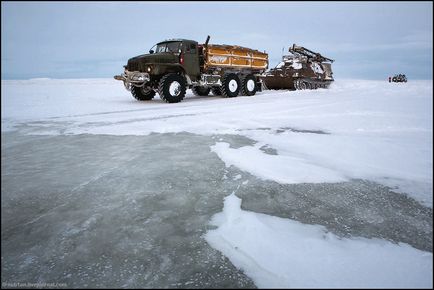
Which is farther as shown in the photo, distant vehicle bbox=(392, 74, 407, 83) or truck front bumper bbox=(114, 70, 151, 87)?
distant vehicle bbox=(392, 74, 407, 83)

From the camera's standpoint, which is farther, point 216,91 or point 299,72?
point 299,72

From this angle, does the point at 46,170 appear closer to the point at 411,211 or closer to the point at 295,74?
the point at 411,211

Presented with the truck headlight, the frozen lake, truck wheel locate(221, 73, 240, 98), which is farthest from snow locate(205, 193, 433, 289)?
truck wheel locate(221, 73, 240, 98)

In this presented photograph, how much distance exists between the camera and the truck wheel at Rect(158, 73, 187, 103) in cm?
1131

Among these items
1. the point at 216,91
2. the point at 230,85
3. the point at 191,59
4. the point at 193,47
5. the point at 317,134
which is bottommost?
the point at 317,134

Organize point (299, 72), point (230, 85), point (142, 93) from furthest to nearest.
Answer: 1. point (299, 72)
2. point (230, 85)
3. point (142, 93)

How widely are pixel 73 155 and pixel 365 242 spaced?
149 inches

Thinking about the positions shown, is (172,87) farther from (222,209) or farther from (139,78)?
(222,209)

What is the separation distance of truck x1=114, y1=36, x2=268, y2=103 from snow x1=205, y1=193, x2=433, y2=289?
9663mm

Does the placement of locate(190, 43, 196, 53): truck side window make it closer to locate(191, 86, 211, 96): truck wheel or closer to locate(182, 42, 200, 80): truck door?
locate(182, 42, 200, 80): truck door

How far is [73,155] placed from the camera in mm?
4359

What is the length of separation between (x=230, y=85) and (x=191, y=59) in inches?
95.8

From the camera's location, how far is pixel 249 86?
15.0m

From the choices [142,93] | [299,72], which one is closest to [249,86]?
[299,72]
